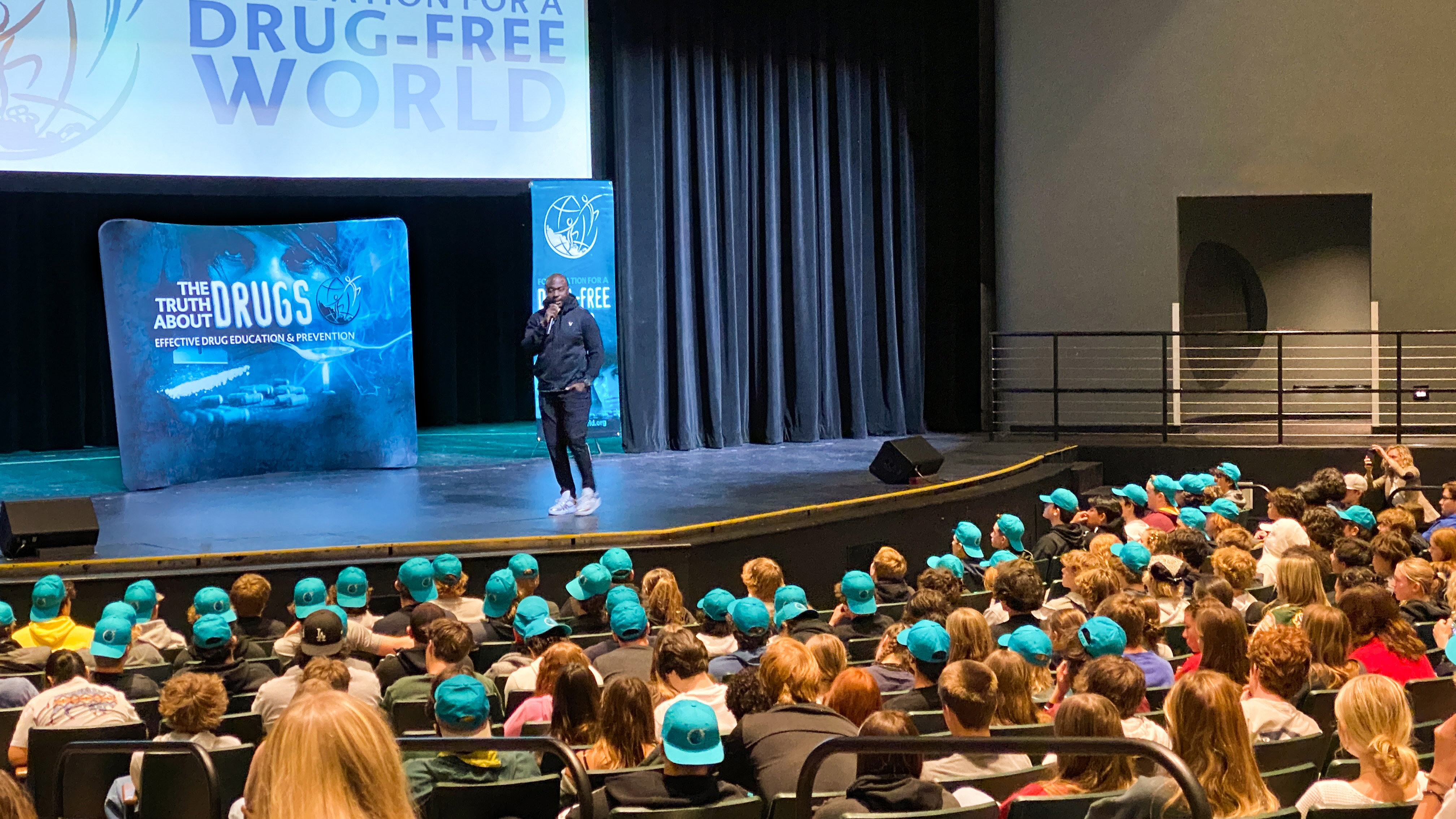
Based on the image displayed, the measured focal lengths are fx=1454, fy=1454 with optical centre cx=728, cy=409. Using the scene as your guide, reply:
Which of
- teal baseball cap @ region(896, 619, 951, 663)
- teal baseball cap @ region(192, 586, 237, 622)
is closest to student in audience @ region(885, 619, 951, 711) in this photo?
teal baseball cap @ region(896, 619, 951, 663)

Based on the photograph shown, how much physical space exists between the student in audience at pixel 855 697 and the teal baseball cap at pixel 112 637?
7.81 feet

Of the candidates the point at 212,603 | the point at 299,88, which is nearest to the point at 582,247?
the point at 299,88

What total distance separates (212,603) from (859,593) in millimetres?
2498

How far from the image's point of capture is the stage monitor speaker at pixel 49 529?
719 centimetres

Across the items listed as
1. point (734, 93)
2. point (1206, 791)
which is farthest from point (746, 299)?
point (1206, 791)

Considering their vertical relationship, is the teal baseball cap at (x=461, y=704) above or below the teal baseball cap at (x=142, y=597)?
above

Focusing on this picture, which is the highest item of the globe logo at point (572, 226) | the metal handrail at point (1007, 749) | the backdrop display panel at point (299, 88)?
the backdrop display panel at point (299, 88)

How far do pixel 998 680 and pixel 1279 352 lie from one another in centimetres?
852

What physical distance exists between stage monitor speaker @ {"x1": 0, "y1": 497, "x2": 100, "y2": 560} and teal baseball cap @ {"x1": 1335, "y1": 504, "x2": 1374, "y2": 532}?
6311 mm

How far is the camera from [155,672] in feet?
16.7

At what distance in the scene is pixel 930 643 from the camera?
434 cm

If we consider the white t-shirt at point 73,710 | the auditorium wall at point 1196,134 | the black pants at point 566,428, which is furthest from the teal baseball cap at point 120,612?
the auditorium wall at point 1196,134

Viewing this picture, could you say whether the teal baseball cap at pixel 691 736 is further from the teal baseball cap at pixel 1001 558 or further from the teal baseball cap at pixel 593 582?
the teal baseball cap at pixel 1001 558

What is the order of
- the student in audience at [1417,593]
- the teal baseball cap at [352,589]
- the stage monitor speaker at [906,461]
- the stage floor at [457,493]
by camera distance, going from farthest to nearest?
the stage monitor speaker at [906,461] → the stage floor at [457,493] → the teal baseball cap at [352,589] → the student in audience at [1417,593]
